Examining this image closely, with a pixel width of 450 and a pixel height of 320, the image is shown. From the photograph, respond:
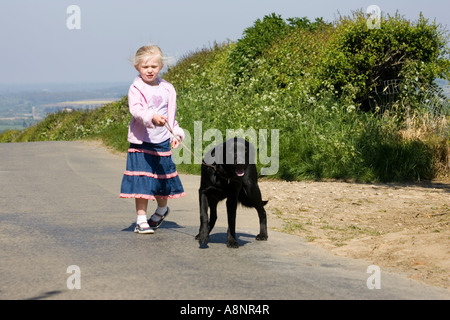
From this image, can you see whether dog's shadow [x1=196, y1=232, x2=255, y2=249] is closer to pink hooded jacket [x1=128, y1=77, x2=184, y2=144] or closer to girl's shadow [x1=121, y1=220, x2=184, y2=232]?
girl's shadow [x1=121, y1=220, x2=184, y2=232]

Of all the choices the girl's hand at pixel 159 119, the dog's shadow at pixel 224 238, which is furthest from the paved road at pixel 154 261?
the girl's hand at pixel 159 119

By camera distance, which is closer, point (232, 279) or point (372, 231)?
point (232, 279)

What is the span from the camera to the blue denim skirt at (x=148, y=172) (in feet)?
23.0

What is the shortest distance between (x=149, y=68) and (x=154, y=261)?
6.74 feet

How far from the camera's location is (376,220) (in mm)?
8367

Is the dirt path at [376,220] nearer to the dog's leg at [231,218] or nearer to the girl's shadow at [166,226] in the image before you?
the dog's leg at [231,218]

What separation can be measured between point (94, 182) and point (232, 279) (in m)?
6.76

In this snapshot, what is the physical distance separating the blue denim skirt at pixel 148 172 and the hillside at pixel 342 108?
488cm

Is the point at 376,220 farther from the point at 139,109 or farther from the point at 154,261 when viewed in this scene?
the point at 154,261

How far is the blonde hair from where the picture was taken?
6.88 metres
